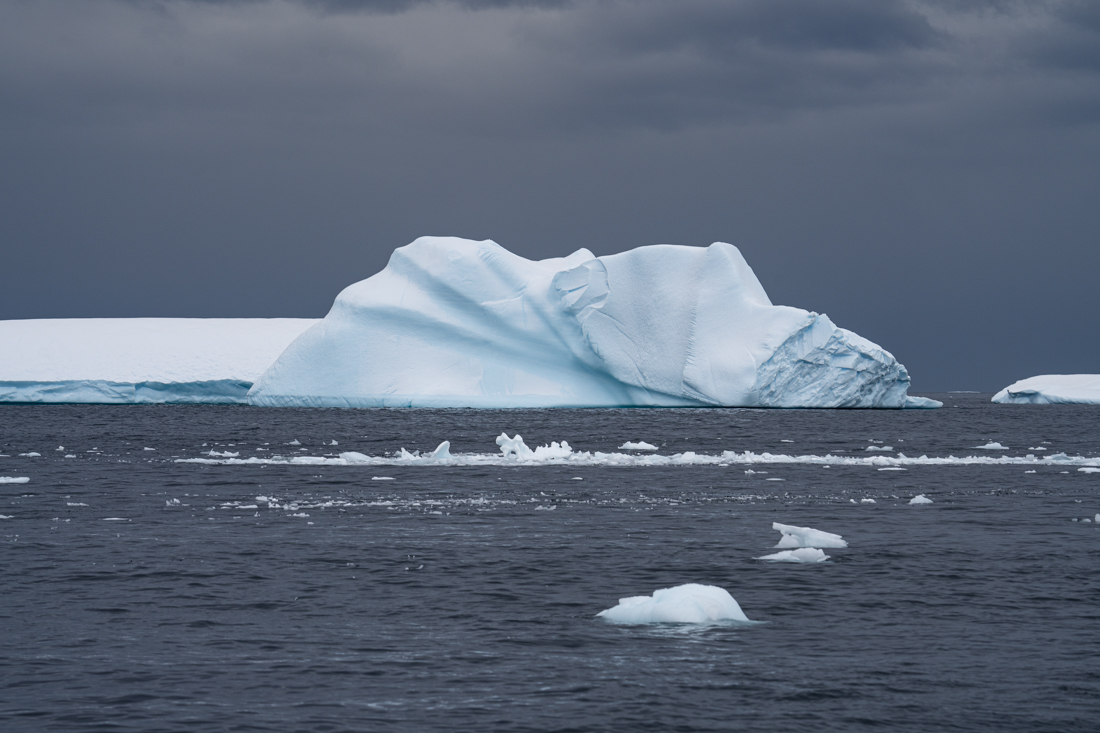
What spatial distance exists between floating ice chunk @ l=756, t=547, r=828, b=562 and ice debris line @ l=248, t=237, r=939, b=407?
28087mm

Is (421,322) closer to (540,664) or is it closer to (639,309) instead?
(639,309)

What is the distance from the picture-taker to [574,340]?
4109cm

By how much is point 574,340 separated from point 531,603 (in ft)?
105

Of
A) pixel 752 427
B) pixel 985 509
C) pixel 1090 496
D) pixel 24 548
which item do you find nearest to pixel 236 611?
pixel 24 548

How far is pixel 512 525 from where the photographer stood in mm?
13742

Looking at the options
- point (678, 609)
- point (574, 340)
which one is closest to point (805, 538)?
point (678, 609)

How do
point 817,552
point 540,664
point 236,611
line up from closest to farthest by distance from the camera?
point 540,664 < point 236,611 < point 817,552

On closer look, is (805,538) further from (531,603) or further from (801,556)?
Result: (531,603)

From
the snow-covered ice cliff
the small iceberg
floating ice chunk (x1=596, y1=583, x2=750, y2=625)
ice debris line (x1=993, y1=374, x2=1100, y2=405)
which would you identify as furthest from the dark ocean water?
ice debris line (x1=993, y1=374, x2=1100, y2=405)

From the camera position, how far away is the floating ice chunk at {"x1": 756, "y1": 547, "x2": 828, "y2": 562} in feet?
36.5

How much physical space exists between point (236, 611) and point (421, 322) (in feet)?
110

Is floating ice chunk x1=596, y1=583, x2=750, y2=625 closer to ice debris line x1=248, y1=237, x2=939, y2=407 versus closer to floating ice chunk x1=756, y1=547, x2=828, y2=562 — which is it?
floating ice chunk x1=756, y1=547, x2=828, y2=562

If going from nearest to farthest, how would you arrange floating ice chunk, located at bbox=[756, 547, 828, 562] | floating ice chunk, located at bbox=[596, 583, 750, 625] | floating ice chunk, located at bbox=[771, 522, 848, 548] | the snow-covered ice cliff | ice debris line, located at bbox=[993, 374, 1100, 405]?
floating ice chunk, located at bbox=[596, 583, 750, 625] < floating ice chunk, located at bbox=[756, 547, 828, 562] < floating ice chunk, located at bbox=[771, 522, 848, 548] < the snow-covered ice cliff < ice debris line, located at bbox=[993, 374, 1100, 405]

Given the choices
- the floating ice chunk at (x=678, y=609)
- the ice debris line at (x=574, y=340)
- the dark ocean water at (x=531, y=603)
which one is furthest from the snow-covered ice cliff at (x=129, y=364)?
the floating ice chunk at (x=678, y=609)
